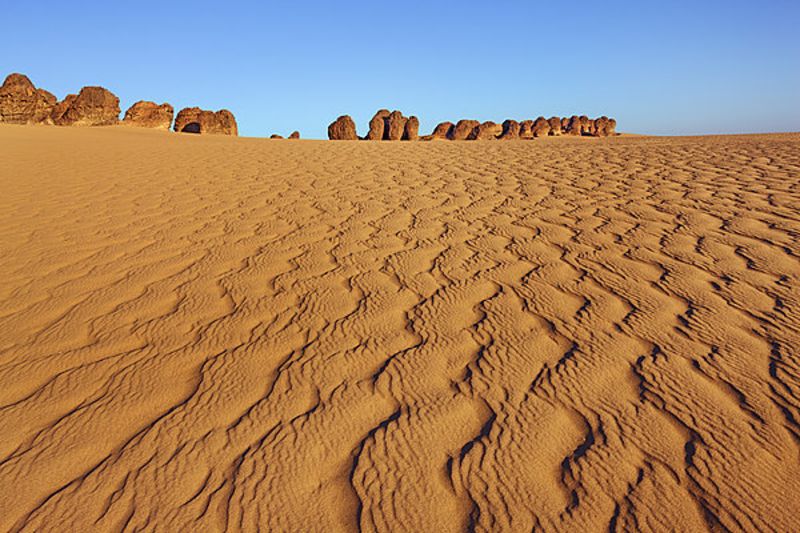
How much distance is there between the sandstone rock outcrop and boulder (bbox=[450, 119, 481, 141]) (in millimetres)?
368

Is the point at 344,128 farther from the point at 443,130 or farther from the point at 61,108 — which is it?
the point at 61,108

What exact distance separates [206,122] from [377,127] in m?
8.43

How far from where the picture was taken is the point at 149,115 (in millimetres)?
22375

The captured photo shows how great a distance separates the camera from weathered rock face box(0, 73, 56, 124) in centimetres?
2025

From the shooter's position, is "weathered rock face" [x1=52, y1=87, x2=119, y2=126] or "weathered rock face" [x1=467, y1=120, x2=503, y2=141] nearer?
"weathered rock face" [x1=52, y1=87, x2=119, y2=126]

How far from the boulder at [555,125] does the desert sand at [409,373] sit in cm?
3072

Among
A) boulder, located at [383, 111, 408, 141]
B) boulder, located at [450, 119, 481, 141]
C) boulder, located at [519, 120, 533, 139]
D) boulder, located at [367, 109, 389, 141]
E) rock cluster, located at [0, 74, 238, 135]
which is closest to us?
rock cluster, located at [0, 74, 238, 135]

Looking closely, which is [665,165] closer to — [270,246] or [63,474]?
[270,246]

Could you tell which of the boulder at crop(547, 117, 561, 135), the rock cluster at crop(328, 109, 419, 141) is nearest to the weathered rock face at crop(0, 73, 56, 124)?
the rock cluster at crop(328, 109, 419, 141)

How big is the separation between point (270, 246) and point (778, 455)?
9.48 feet

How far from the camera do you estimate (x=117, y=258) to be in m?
3.17

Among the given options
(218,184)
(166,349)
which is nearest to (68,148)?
(218,184)

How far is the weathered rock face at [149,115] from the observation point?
22136mm

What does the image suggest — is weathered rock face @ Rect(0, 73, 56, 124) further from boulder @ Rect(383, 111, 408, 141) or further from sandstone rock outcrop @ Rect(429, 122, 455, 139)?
sandstone rock outcrop @ Rect(429, 122, 455, 139)
